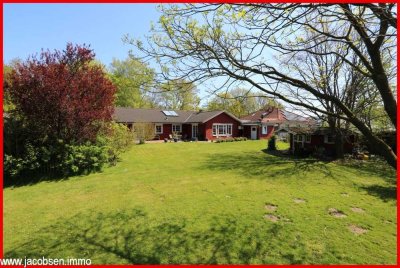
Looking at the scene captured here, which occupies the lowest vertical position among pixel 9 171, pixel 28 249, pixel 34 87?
pixel 28 249

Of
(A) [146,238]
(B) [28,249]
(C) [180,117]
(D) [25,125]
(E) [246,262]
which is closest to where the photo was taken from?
(E) [246,262]

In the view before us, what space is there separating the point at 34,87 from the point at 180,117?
985 inches

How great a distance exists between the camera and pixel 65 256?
4.99 meters

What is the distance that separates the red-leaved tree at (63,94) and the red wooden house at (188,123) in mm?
18067

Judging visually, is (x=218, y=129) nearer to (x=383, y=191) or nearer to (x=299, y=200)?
(x=383, y=191)

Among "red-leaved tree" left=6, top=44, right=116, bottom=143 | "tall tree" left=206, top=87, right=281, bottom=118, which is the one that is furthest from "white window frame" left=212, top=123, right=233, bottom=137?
"tall tree" left=206, top=87, right=281, bottom=118

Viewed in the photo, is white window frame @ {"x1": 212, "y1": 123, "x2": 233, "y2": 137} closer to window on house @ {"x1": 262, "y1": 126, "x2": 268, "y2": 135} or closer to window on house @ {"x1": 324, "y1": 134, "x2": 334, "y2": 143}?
window on house @ {"x1": 262, "y1": 126, "x2": 268, "y2": 135}

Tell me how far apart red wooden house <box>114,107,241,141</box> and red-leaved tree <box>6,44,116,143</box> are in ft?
59.3

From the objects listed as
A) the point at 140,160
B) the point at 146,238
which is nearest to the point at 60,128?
the point at 140,160

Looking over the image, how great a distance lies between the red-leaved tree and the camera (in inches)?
458

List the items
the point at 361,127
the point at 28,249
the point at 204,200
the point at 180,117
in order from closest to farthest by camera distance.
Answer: the point at 361,127
the point at 28,249
the point at 204,200
the point at 180,117

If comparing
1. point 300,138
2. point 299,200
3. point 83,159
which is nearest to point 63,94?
point 83,159

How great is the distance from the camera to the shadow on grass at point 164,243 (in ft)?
16.1

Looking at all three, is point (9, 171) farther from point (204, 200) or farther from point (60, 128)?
point (204, 200)
